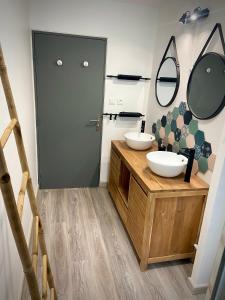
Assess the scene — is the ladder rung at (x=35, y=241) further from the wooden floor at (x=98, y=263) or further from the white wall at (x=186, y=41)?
the white wall at (x=186, y=41)

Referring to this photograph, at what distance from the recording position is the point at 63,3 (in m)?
2.65

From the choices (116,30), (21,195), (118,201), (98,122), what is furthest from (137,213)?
(116,30)

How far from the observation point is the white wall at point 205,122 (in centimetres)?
166

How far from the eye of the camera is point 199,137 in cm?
210

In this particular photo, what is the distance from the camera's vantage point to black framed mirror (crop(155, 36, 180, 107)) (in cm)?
248

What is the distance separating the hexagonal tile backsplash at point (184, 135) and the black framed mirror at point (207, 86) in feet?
0.44

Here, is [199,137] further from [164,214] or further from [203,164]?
[164,214]

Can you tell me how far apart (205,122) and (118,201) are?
1377mm

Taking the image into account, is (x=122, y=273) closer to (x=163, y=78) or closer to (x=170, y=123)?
(x=170, y=123)

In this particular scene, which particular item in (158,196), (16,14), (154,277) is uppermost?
(16,14)

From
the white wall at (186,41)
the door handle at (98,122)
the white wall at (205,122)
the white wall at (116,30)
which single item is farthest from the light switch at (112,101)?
the white wall at (205,122)

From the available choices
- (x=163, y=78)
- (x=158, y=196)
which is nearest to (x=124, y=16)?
(x=163, y=78)

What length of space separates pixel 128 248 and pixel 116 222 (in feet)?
1.40

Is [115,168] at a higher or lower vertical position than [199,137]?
lower
